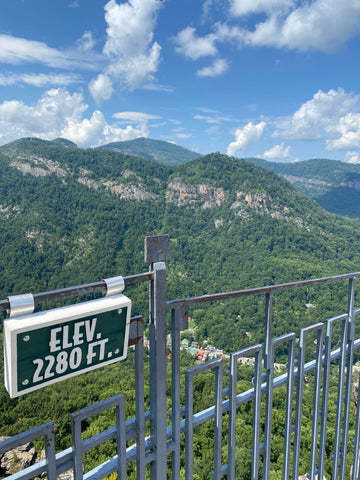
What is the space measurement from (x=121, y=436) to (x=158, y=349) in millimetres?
375

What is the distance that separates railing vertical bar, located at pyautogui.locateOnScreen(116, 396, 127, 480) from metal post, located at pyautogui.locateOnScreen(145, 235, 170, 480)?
15 centimetres

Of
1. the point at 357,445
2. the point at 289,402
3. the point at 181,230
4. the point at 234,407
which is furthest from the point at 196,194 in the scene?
the point at 234,407

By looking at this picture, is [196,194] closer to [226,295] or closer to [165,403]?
[226,295]

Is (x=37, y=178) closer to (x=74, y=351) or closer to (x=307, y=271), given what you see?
(x=307, y=271)

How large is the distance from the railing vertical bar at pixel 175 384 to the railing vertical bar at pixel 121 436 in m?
0.25

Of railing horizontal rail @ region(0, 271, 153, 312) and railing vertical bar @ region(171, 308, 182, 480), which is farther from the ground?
railing horizontal rail @ region(0, 271, 153, 312)

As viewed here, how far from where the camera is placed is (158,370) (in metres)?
1.43

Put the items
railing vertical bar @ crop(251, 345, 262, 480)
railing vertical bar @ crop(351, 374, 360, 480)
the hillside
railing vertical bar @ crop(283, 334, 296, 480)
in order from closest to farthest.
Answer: railing vertical bar @ crop(251, 345, 262, 480) < railing vertical bar @ crop(283, 334, 296, 480) < railing vertical bar @ crop(351, 374, 360, 480) < the hillside

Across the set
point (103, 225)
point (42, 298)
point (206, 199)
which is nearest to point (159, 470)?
point (42, 298)

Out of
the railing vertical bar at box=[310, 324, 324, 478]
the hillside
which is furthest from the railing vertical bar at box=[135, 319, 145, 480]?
the hillside

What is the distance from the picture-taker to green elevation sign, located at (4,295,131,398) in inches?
40.3

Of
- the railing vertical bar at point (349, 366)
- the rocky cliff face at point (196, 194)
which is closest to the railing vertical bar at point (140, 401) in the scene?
the railing vertical bar at point (349, 366)

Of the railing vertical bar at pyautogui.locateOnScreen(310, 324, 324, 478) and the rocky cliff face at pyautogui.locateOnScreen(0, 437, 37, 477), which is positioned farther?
the rocky cliff face at pyautogui.locateOnScreen(0, 437, 37, 477)

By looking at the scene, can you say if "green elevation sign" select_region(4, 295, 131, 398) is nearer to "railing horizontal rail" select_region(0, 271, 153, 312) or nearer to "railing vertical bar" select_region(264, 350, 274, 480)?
"railing horizontal rail" select_region(0, 271, 153, 312)
